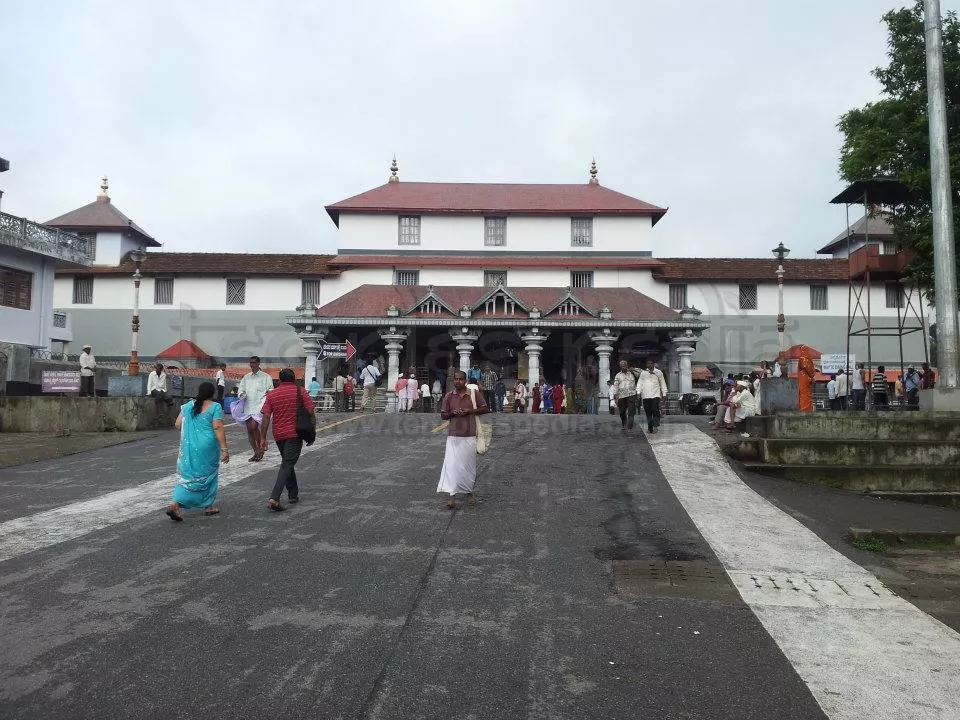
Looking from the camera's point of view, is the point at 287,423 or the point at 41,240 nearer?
the point at 287,423

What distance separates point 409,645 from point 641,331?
2944 cm

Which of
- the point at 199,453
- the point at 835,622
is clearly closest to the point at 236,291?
the point at 199,453

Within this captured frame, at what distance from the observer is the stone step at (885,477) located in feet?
35.8

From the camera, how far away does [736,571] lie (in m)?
6.86

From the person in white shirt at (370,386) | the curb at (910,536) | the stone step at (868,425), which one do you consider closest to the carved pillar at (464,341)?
the person in white shirt at (370,386)

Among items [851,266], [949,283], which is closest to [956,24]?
[851,266]

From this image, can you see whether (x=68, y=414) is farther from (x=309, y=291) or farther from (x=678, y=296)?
(x=678, y=296)

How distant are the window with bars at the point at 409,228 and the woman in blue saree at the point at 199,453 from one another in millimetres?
31624

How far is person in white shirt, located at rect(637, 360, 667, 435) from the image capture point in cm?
1620

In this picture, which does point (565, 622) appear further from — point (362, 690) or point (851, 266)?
point (851, 266)

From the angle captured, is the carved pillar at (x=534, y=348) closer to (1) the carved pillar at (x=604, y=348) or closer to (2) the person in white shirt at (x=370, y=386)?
(1) the carved pillar at (x=604, y=348)

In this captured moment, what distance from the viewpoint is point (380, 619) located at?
5312 mm

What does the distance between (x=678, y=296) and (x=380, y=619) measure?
35.8m

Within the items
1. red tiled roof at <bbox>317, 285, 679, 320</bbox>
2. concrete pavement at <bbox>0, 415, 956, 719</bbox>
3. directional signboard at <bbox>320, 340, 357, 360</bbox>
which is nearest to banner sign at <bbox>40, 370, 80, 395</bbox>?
directional signboard at <bbox>320, 340, 357, 360</bbox>
